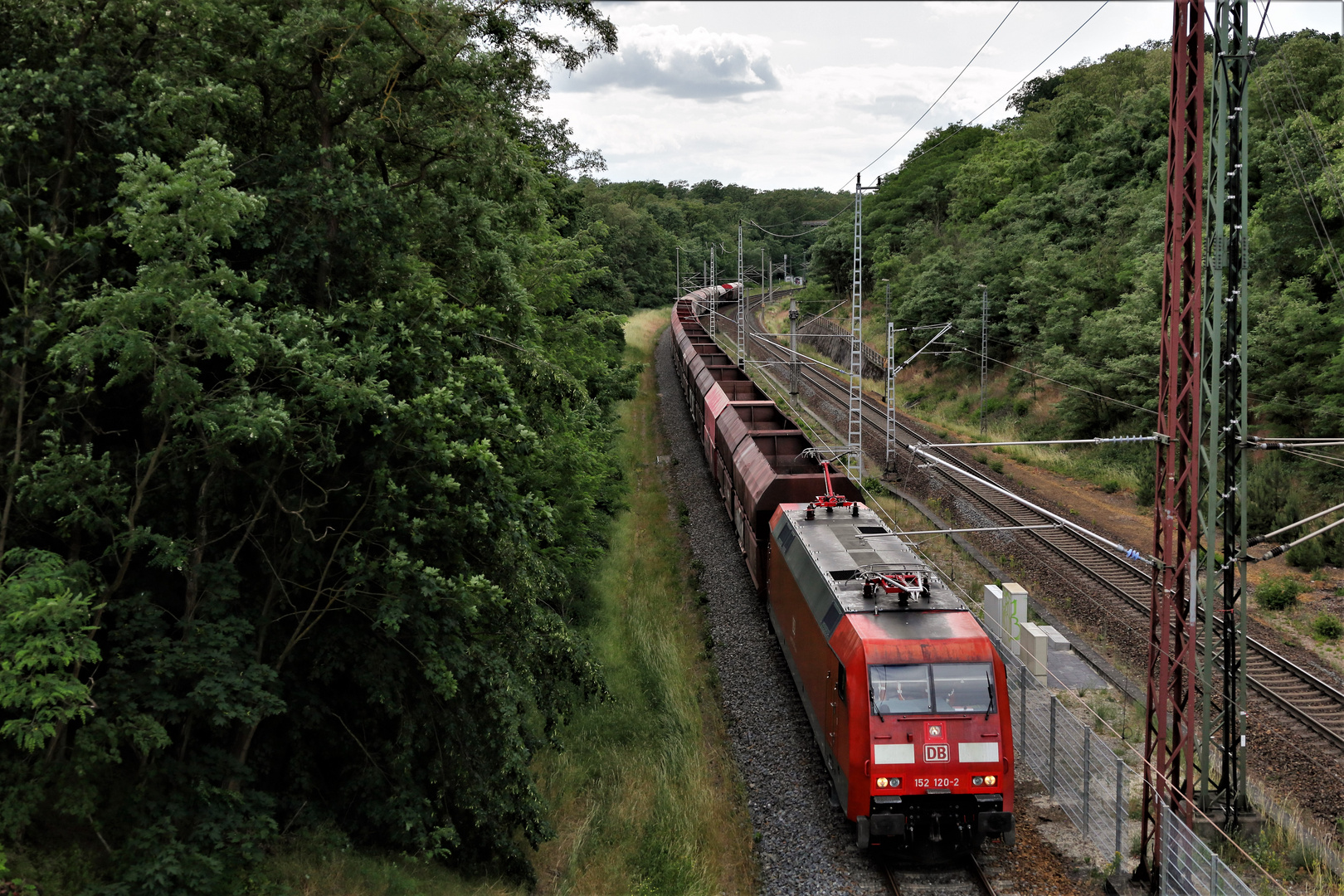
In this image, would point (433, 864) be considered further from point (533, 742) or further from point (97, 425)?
point (97, 425)

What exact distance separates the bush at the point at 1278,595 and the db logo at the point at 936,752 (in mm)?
14547

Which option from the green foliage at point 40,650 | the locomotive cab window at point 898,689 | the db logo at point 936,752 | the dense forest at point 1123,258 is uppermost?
the dense forest at point 1123,258

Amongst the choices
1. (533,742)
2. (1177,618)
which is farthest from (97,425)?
(1177,618)

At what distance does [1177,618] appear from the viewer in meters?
11.5

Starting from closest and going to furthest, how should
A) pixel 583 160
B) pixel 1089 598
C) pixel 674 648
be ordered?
pixel 674 648
pixel 1089 598
pixel 583 160

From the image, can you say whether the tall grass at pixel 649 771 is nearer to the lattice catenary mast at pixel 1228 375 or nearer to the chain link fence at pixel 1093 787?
the chain link fence at pixel 1093 787

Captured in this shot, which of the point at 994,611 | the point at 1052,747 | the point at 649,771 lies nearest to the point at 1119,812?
the point at 1052,747

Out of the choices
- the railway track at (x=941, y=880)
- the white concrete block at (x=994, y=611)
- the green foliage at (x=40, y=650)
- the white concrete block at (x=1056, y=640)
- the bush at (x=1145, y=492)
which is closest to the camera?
the green foliage at (x=40, y=650)

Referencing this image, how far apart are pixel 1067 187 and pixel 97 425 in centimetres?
5435

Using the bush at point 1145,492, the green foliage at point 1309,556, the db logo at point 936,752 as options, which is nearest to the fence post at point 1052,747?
the db logo at point 936,752

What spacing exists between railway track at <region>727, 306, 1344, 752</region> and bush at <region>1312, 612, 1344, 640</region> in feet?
5.34

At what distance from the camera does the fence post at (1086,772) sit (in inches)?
512

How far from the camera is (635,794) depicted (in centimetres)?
1511

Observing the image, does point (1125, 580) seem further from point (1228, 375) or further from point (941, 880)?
point (941, 880)
